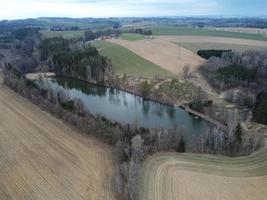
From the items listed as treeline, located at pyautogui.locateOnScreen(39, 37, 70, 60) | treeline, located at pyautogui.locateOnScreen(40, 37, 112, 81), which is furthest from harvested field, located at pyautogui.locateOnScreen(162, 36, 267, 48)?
treeline, located at pyautogui.locateOnScreen(40, 37, 112, 81)

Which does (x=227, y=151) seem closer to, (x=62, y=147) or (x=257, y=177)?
(x=257, y=177)

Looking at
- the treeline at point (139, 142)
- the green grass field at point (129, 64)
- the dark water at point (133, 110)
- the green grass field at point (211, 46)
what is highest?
the green grass field at point (211, 46)

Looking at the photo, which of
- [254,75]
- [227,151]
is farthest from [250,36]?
[227,151]

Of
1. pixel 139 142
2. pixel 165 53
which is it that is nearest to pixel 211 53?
pixel 165 53

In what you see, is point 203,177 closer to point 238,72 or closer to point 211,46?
point 238,72

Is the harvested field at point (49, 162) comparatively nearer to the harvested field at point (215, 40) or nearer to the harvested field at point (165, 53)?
the harvested field at point (165, 53)

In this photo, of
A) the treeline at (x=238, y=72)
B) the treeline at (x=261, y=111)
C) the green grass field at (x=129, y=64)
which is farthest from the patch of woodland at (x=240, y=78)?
the green grass field at (x=129, y=64)
